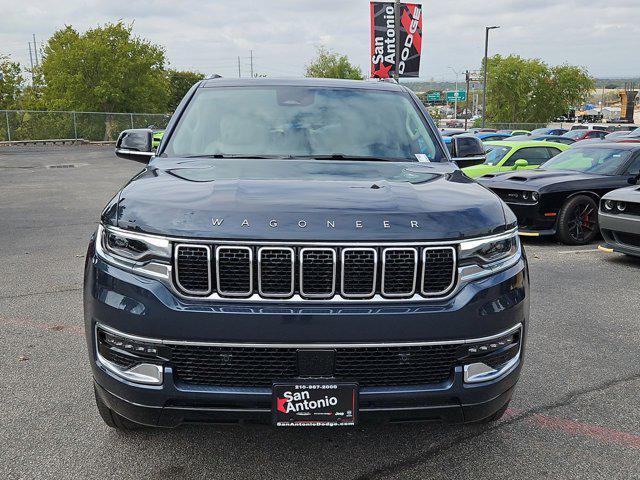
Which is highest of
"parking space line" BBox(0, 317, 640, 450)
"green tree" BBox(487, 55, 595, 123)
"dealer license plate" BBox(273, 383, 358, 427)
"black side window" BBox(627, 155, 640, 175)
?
"green tree" BBox(487, 55, 595, 123)

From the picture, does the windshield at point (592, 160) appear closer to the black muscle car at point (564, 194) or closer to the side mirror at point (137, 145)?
the black muscle car at point (564, 194)

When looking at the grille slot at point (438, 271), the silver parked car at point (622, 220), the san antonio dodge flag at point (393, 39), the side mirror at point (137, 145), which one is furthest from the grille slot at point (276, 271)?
the san antonio dodge flag at point (393, 39)

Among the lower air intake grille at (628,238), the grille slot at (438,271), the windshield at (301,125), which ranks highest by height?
the windshield at (301,125)

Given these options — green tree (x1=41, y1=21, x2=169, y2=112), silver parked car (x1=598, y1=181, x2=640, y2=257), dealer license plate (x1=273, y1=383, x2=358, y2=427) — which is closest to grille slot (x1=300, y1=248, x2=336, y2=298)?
dealer license plate (x1=273, y1=383, x2=358, y2=427)

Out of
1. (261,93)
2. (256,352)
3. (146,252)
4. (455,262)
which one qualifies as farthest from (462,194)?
(261,93)

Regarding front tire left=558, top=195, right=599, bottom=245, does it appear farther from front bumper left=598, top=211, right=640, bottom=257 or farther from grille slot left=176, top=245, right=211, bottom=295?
grille slot left=176, top=245, right=211, bottom=295

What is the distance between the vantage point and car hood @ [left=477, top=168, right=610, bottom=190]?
9.24 meters

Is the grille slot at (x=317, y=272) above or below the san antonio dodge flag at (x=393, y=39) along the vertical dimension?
below

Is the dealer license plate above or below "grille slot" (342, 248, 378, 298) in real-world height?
below

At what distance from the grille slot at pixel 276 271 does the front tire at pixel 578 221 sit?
7.60 meters

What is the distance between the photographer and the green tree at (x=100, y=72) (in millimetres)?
45031

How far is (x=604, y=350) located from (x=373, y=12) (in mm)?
23078

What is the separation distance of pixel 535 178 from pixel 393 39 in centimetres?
1770

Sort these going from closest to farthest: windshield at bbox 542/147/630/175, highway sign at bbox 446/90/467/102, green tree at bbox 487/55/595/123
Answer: windshield at bbox 542/147/630/175, green tree at bbox 487/55/595/123, highway sign at bbox 446/90/467/102
